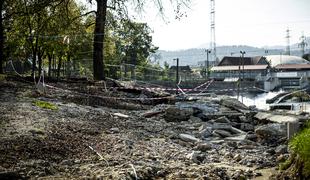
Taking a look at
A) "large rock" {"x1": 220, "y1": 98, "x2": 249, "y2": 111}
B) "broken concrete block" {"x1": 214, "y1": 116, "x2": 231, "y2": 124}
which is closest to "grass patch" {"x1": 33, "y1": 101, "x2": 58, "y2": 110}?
"broken concrete block" {"x1": 214, "y1": 116, "x2": 231, "y2": 124}

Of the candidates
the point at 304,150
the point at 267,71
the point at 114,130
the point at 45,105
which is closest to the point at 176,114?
the point at 114,130

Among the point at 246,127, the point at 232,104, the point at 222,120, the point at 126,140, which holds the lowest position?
the point at 246,127

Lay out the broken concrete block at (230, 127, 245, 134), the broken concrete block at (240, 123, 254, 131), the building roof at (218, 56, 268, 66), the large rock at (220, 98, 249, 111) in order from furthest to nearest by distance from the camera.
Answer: the building roof at (218, 56, 268, 66), the large rock at (220, 98, 249, 111), the broken concrete block at (240, 123, 254, 131), the broken concrete block at (230, 127, 245, 134)

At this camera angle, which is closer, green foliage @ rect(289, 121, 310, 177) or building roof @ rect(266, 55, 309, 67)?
green foliage @ rect(289, 121, 310, 177)

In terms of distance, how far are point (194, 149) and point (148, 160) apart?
73.1 inches

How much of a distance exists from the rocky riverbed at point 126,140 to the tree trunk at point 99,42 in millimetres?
6403

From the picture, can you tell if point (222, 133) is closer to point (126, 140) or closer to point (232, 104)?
point (126, 140)

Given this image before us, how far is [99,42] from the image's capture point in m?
23.0

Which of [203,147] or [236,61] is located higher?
[236,61]

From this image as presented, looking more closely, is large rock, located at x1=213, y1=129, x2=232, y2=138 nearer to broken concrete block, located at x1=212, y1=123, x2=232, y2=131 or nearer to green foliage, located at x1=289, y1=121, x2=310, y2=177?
broken concrete block, located at x1=212, y1=123, x2=232, y2=131

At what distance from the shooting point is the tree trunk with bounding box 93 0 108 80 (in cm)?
2295

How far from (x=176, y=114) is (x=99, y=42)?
9655 millimetres

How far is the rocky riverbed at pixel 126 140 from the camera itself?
25.5ft

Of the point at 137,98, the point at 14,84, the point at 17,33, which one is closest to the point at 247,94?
the point at 17,33
